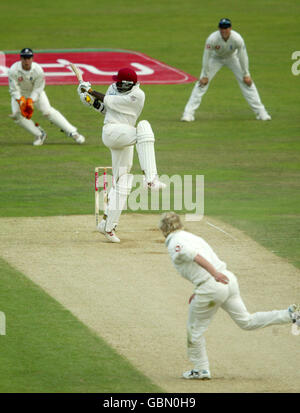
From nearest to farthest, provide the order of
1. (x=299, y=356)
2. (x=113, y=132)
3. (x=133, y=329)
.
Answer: (x=299, y=356) → (x=133, y=329) → (x=113, y=132)

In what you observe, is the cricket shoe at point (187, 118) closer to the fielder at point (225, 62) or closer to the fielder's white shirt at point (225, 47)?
the fielder at point (225, 62)

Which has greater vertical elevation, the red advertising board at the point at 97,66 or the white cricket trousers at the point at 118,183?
the red advertising board at the point at 97,66

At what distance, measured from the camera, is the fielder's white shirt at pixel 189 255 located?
28.0 feet

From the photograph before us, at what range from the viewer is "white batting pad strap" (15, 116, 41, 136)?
20031 mm

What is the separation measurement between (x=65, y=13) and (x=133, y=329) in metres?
27.7

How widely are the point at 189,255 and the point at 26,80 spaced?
11716 millimetres

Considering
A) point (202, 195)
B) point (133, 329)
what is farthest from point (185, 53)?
point (133, 329)

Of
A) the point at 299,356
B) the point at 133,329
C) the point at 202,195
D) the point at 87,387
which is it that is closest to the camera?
the point at 87,387

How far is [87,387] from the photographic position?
859 cm

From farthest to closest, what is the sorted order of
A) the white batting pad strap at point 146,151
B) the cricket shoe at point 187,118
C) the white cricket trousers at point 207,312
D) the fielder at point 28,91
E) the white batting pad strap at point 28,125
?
the cricket shoe at point 187,118 < the white batting pad strap at point 28,125 < the fielder at point 28,91 < the white batting pad strap at point 146,151 < the white cricket trousers at point 207,312

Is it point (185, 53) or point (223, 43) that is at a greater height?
point (185, 53)

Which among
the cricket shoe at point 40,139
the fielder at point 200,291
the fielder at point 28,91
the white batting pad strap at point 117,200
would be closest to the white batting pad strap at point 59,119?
the fielder at point 28,91

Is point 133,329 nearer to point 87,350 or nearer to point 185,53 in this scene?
point 87,350

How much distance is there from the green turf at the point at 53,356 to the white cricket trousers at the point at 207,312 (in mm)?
522
